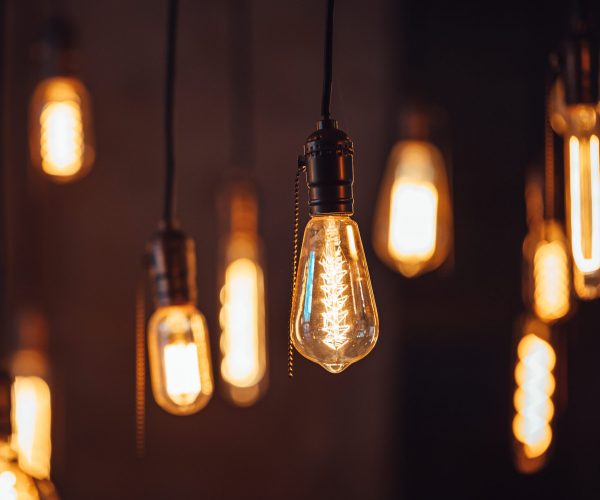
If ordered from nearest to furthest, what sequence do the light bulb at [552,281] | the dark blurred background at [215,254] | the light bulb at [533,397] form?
1. the light bulb at [552,281]
2. the light bulb at [533,397]
3. the dark blurred background at [215,254]

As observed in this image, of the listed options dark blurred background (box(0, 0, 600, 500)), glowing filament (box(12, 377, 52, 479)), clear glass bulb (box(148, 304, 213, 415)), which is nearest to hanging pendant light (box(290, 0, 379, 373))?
clear glass bulb (box(148, 304, 213, 415))

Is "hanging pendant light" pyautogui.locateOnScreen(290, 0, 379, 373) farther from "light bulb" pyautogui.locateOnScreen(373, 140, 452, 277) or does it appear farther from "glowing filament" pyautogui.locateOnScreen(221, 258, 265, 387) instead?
"glowing filament" pyautogui.locateOnScreen(221, 258, 265, 387)

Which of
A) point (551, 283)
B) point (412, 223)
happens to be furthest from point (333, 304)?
point (412, 223)

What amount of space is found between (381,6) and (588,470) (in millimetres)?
1869

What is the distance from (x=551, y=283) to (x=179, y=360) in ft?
3.25

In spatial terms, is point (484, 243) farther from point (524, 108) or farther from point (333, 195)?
point (333, 195)

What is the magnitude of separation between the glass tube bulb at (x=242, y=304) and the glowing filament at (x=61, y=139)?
1.95 ft

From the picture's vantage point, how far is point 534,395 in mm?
1887

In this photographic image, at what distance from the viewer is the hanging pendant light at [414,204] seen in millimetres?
1987

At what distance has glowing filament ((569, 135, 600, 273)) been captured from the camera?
3.28ft

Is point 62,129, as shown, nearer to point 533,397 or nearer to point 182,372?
point 182,372

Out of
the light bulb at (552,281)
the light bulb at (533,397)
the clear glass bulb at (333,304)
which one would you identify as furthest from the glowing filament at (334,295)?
the light bulb at (533,397)

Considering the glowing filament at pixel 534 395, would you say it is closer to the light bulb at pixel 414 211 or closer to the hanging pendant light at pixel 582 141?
the light bulb at pixel 414 211

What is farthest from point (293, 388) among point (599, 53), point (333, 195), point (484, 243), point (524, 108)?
point (333, 195)
